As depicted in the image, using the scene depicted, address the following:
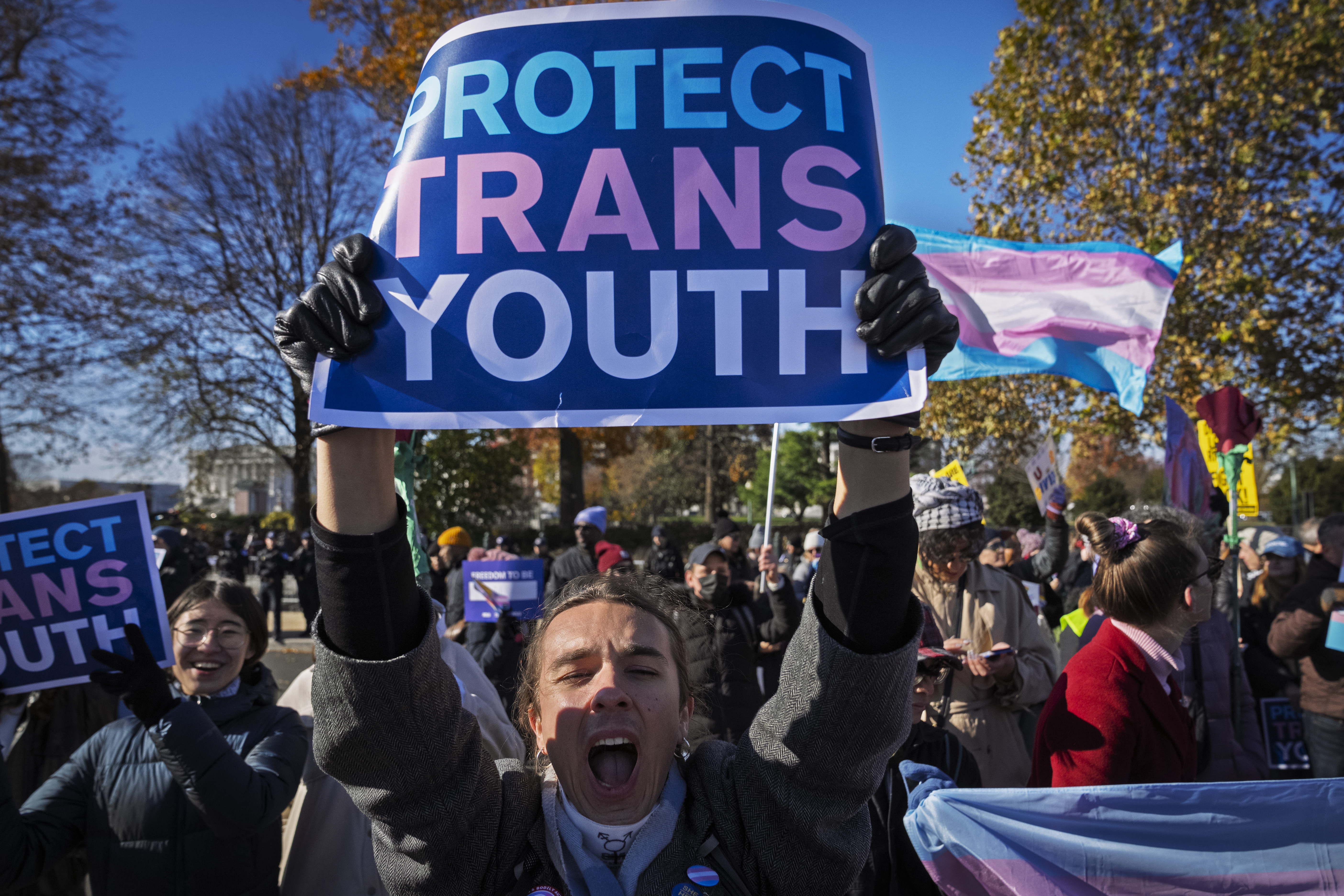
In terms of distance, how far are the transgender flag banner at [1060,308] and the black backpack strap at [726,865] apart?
5.39 metres

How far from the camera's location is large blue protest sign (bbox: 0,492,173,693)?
2.99 meters

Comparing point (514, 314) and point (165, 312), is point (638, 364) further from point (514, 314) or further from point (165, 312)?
point (165, 312)

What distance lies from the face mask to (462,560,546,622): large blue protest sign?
1483mm

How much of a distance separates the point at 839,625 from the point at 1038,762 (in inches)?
63.1

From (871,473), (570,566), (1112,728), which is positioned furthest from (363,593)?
(570,566)

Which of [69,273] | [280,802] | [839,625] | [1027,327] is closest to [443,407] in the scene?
[839,625]

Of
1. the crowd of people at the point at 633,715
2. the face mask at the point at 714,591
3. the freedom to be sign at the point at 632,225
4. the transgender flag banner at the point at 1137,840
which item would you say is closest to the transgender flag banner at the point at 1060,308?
the crowd of people at the point at 633,715

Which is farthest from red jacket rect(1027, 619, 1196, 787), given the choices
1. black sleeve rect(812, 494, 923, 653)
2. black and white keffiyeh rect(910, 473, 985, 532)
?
black sleeve rect(812, 494, 923, 653)

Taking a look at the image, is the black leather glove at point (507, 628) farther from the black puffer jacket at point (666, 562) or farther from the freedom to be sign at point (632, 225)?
the freedom to be sign at point (632, 225)

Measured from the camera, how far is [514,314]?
1.64 metres

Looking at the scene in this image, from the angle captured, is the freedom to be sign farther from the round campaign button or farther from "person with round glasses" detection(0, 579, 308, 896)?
"person with round glasses" detection(0, 579, 308, 896)

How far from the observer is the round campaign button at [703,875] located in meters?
1.50

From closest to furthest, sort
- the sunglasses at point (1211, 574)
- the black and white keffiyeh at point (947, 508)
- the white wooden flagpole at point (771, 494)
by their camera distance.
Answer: the sunglasses at point (1211, 574), the black and white keffiyeh at point (947, 508), the white wooden flagpole at point (771, 494)

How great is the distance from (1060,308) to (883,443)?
5986 millimetres
